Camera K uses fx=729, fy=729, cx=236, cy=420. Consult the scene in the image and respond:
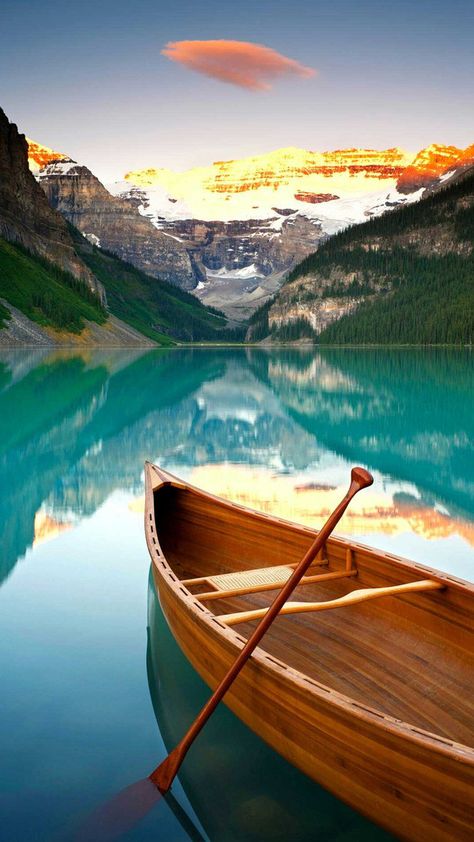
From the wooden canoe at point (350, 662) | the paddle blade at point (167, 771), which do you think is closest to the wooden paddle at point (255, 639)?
the paddle blade at point (167, 771)

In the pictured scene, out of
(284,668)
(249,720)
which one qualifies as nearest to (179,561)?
(249,720)

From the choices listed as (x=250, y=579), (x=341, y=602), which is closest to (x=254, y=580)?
(x=250, y=579)

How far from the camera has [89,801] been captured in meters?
6.91

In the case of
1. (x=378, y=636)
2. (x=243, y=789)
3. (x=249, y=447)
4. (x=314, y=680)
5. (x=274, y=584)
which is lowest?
(x=249, y=447)

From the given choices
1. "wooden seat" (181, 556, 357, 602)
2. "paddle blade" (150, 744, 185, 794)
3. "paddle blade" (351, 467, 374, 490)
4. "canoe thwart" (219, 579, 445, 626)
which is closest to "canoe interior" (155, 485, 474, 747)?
"canoe thwart" (219, 579, 445, 626)

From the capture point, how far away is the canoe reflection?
21.4 ft

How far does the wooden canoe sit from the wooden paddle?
0.54 feet

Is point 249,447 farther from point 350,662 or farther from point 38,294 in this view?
point 38,294

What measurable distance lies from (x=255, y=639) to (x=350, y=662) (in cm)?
213

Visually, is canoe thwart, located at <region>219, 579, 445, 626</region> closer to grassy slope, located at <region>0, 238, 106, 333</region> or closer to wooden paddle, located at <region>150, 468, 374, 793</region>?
wooden paddle, located at <region>150, 468, 374, 793</region>

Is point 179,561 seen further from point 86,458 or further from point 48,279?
point 48,279

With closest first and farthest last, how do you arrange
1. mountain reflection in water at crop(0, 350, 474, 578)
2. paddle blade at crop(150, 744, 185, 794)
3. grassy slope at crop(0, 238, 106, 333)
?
1. paddle blade at crop(150, 744, 185, 794)
2. mountain reflection in water at crop(0, 350, 474, 578)
3. grassy slope at crop(0, 238, 106, 333)

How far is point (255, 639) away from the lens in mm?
6504

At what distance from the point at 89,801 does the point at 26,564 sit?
767 centimetres
